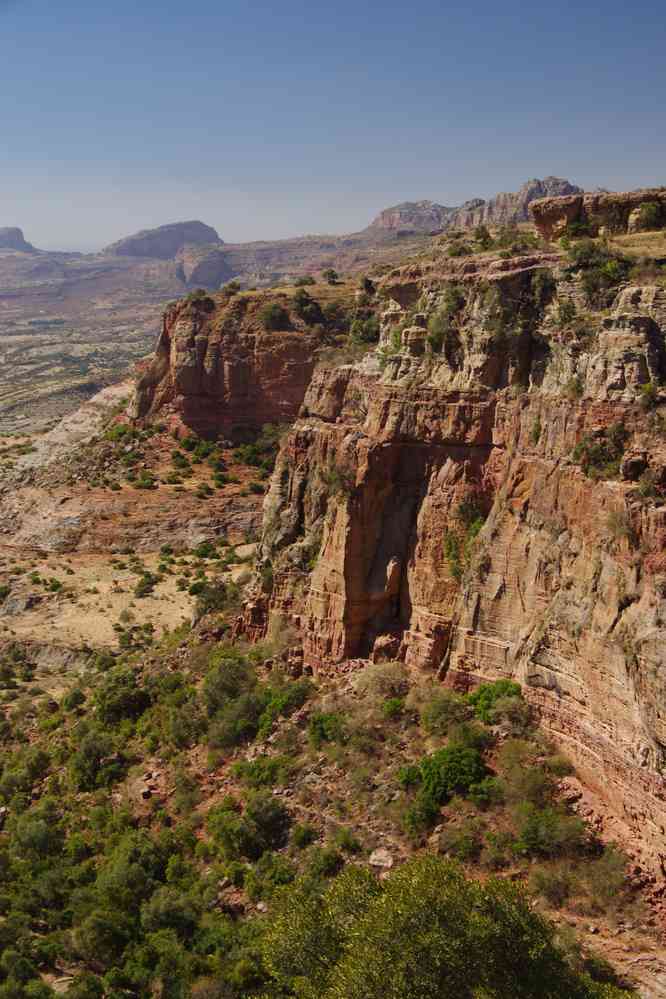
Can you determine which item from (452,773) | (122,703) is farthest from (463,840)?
(122,703)

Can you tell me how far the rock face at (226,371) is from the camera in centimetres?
7156

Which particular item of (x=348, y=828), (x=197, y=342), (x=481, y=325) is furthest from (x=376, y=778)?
(x=197, y=342)

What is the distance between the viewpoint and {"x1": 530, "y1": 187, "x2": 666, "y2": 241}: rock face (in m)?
30.0

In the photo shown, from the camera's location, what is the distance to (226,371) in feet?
240

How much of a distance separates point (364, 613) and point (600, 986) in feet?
46.5

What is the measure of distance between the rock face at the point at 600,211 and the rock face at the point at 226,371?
3943 cm

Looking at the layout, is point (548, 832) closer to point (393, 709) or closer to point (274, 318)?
point (393, 709)

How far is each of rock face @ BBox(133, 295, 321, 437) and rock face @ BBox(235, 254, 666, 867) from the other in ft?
120

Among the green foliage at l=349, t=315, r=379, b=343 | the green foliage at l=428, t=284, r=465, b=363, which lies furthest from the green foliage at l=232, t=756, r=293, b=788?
the green foliage at l=349, t=315, r=379, b=343

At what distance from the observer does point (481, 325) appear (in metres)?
28.0

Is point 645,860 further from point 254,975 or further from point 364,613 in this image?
point 364,613

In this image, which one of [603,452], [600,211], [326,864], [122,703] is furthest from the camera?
[122,703]

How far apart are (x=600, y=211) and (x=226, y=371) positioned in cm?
4565

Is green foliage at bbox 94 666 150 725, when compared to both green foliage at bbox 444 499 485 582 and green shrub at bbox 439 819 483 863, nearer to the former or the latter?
green foliage at bbox 444 499 485 582
